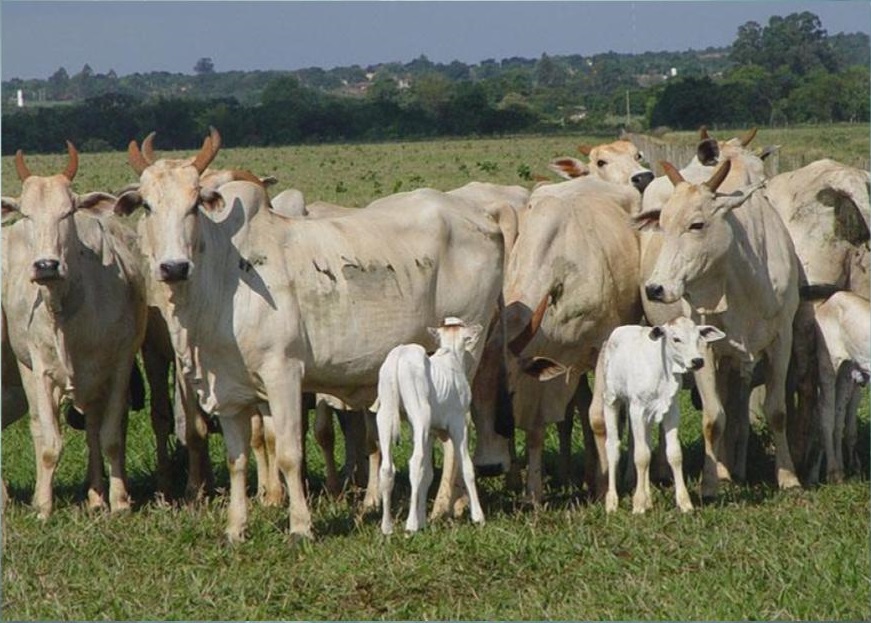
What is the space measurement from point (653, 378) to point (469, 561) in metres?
1.96

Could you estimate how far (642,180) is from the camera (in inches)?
554

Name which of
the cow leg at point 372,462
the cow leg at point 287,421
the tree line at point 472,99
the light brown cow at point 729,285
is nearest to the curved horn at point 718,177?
the light brown cow at point 729,285

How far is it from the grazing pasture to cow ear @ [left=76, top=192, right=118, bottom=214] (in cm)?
188

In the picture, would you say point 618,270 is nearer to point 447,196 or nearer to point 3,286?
point 447,196

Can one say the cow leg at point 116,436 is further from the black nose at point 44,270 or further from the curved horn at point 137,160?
the curved horn at point 137,160

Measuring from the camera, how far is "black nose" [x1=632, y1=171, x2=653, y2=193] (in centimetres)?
1405

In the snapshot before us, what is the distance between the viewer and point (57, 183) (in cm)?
1064

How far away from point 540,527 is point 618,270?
106 inches

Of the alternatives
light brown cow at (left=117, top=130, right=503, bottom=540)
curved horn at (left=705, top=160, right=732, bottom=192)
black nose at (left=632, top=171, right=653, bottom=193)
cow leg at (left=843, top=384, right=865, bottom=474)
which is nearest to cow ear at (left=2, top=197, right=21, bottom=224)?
light brown cow at (left=117, top=130, right=503, bottom=540)

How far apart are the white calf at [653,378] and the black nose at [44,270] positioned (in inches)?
132

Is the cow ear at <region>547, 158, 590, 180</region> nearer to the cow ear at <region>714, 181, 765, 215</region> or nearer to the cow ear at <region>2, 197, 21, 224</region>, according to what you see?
the cow ear at <region>714, 181, 765, 215</region>

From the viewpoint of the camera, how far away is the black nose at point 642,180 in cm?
1405

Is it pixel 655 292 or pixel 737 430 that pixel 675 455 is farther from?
pixel 737 430

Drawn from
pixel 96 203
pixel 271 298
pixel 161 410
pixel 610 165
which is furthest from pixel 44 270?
pixel 610 165
